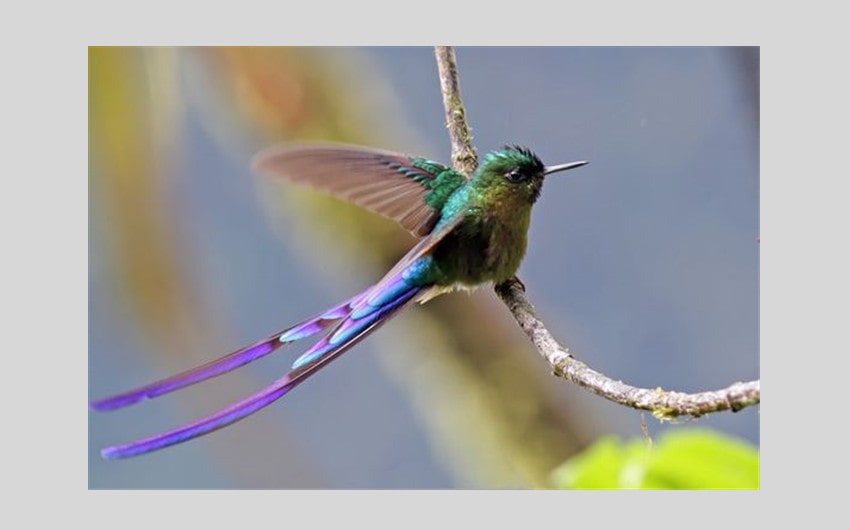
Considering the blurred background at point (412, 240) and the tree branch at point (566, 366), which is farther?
the blurred background at point (412, 240)

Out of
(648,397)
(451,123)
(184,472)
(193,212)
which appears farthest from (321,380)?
(648,397)

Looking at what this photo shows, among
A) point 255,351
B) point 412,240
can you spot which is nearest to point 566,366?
point 255,351

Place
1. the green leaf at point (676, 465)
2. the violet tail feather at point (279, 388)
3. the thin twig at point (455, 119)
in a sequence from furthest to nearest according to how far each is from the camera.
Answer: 1. the thin twig at point (455, 119)
2. the violet tail feather at point (279, 388)
3. the green leaf at point (676, 465)

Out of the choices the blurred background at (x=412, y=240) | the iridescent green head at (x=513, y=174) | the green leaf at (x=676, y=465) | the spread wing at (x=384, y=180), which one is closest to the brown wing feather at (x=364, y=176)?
the spread wing at (x=384, y=180)

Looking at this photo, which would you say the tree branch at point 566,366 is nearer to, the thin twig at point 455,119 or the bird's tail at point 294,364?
the thin twig at point 455,119

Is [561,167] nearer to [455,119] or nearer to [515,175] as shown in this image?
[515,175]

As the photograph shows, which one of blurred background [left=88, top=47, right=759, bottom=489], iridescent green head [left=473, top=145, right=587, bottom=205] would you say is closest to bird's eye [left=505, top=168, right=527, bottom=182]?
iridescent green head [left=473, top=145, right=587, bottom=205]

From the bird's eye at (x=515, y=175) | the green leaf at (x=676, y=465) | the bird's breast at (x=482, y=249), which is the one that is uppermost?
the bird's eye at (x=515, y=175)

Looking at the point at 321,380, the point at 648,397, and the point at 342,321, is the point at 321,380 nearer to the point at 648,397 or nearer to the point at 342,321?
the point at 342,321

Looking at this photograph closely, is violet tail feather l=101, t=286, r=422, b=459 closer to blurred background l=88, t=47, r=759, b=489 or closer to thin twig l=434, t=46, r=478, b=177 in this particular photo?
thin twig l=434, t=46, r=478, b=177
